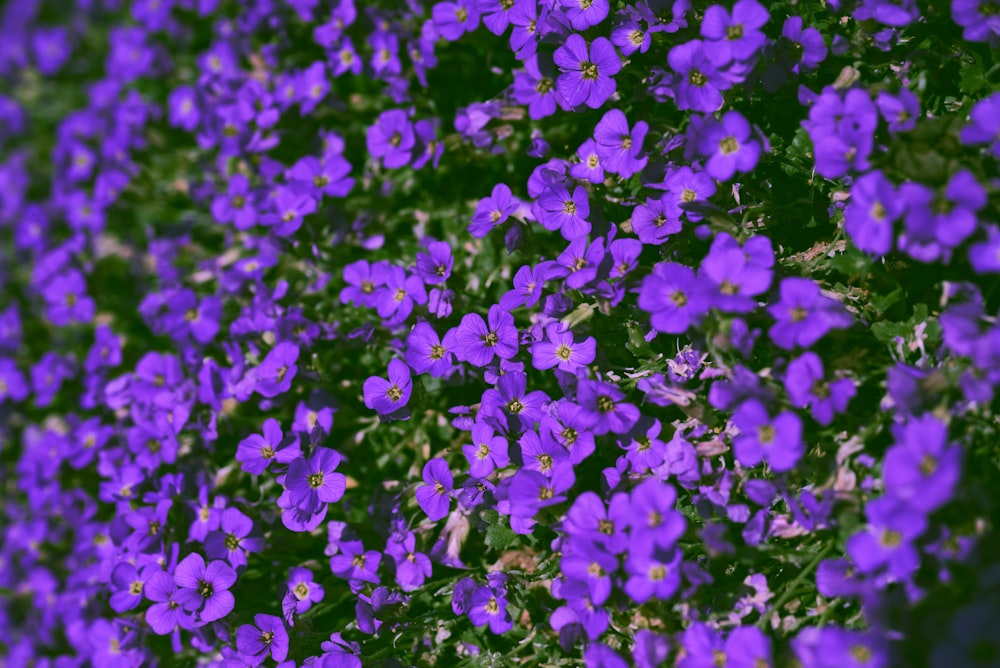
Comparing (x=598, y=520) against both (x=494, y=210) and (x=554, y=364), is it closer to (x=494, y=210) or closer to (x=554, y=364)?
(x=554, y=364)

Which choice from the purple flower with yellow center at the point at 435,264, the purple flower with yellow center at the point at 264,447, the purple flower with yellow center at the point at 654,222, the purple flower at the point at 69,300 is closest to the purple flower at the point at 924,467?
the purple flower with yellow center at the point at 654,222

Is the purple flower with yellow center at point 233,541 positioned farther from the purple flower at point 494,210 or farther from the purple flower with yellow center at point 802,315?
the purple flower with yellow center at point 802,315

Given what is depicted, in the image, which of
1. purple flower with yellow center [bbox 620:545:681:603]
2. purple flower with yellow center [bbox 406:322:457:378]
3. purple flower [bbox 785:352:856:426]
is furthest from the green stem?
purple flower with yellow center [bbox 406:322:457:378]

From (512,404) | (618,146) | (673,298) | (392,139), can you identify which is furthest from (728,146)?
(392,139)

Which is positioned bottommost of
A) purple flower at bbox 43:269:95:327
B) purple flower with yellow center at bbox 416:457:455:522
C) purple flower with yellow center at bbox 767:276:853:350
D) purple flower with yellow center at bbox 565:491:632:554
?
purple flower with yellow center at bbox 565:491:632:554

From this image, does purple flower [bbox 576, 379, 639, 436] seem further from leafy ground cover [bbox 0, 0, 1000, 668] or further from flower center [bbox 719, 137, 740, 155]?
flower center [bbox 719, 137, 740, 155]

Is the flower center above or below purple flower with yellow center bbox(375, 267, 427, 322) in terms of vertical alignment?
below
